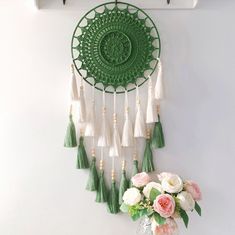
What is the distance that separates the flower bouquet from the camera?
126 centimetres

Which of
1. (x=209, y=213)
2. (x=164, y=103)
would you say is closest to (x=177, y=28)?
(x=164, y=103)

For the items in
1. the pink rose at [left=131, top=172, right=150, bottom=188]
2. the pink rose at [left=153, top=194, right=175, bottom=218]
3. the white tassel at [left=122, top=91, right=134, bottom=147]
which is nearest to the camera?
the pink rose at [left=153, top=194, right=175, bottom=218]

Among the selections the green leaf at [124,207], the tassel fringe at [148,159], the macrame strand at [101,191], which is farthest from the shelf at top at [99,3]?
the green leaf at [124,207]

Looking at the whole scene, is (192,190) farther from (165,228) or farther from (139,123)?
(139,123)

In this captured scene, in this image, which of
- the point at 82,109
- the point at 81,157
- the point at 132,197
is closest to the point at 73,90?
the point at 82,109

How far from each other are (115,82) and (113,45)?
0.16 m

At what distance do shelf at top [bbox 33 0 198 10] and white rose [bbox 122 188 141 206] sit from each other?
0.79 m

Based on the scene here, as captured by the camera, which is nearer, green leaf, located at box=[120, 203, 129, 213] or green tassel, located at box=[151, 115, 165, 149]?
green leaf, located at box=[120, 203, 129, 213]

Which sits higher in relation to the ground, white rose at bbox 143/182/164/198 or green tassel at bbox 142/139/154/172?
green tassel at bbox 142/139/154/172

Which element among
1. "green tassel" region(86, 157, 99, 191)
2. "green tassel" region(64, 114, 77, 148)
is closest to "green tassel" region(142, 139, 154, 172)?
"green tassel" region(86, 157, 99, 191)

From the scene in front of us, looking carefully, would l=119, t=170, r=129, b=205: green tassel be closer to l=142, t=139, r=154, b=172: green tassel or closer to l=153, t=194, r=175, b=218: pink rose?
l=142, t=139, r=154, b=172: green tassel

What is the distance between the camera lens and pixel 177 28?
4.96 ft

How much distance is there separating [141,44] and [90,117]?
39cm

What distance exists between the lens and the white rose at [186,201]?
1276 mm
